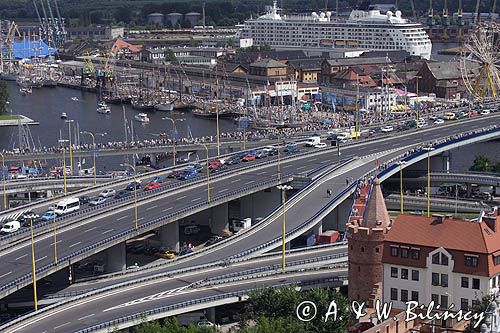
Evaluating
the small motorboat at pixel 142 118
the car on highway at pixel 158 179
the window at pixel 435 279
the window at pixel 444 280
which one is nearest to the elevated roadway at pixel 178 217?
the car on highway at pixel 158 179

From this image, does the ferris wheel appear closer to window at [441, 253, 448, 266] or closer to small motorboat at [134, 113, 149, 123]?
small motorboat at [134, 113, 149, 123]

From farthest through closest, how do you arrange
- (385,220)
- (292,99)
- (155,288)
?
1. (292,99)
2. (155,288)
3. (385,220)

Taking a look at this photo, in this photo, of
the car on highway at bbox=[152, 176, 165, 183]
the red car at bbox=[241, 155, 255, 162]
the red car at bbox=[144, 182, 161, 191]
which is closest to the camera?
the red car at bbox=[144, 182, 161, 191]

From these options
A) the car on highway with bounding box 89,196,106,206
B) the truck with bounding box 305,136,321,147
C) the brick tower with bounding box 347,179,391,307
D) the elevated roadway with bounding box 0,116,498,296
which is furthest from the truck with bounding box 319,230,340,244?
the truck with bounding box 305,136,321,147

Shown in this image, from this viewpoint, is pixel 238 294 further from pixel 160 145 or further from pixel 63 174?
pixel 160 145

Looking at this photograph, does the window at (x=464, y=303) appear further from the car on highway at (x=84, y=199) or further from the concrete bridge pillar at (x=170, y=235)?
the car on highway at (x=84, y=199)

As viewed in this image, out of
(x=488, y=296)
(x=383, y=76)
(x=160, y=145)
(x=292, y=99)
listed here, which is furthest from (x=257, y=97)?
(x=488, y=296)

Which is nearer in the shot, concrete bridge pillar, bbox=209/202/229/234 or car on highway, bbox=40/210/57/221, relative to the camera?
car on highway, bbox=40/210/57/221
